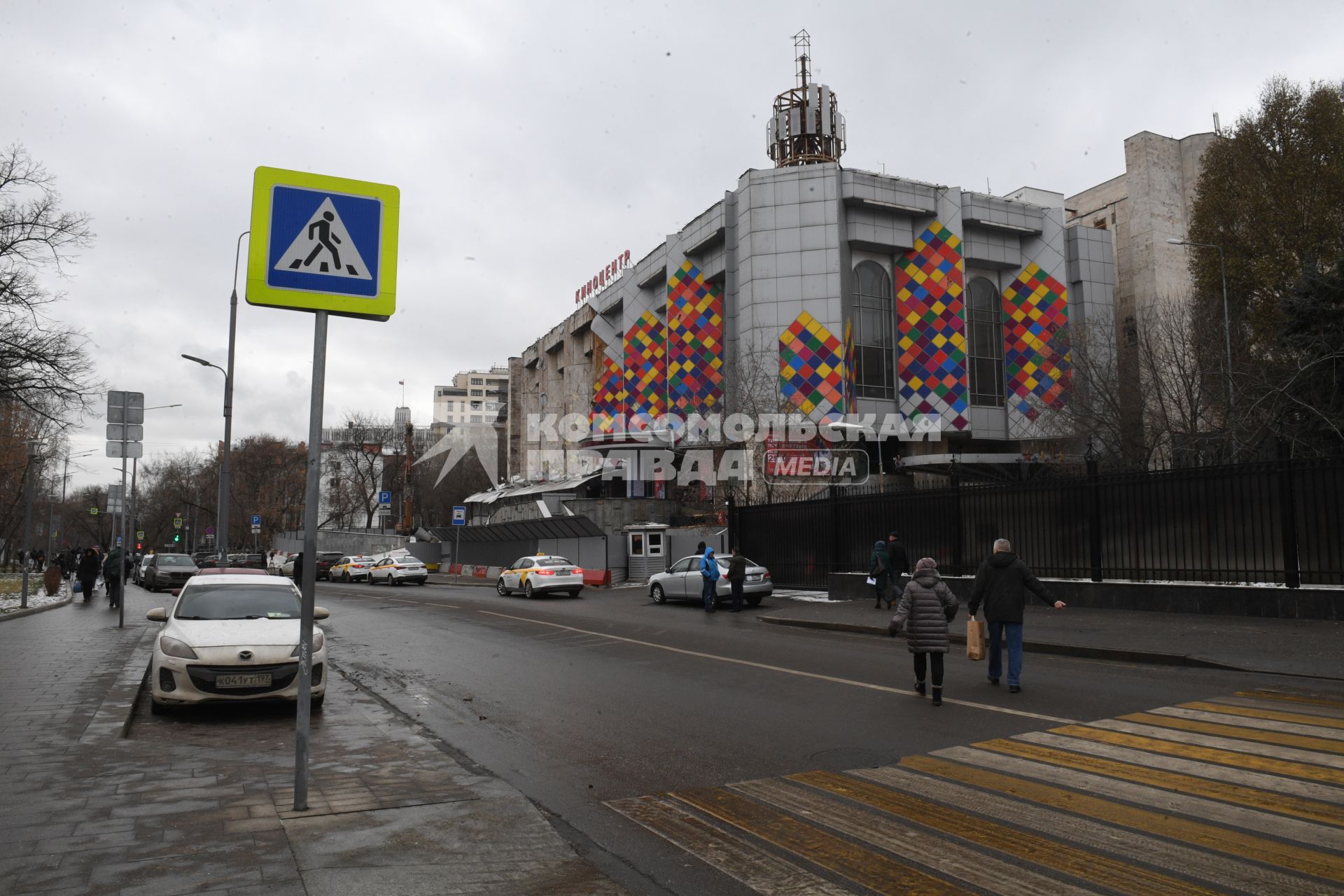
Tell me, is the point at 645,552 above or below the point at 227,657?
above

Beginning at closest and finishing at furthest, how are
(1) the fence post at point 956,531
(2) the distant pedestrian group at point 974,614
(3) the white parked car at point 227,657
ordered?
(3) the white parked car at point 227,657 < (2) the distant pedestrian group at point 974,614 < (1) the fence post at point 956,531

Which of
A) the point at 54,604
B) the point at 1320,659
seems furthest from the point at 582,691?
the point at 54,604

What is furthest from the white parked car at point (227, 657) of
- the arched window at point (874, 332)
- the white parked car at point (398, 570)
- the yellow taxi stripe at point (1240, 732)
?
the arched window at point (874, 332)

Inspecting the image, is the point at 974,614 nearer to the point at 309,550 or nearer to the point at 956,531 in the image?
the point at 309,550

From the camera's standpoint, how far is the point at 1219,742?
709 cm

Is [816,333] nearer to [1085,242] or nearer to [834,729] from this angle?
[1085,242]

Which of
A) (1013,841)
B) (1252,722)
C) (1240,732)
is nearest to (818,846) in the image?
(1013,841)

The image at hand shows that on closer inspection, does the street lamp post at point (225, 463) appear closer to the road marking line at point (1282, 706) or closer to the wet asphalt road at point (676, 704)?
the wet asphalt road at point (676, 704)

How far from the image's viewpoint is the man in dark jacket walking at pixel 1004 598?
9.93m

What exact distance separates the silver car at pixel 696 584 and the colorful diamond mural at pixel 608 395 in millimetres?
29030

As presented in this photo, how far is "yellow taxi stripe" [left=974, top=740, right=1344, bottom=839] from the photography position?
530 cm

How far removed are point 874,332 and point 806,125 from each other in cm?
1346

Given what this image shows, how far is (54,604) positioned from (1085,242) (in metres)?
49.7

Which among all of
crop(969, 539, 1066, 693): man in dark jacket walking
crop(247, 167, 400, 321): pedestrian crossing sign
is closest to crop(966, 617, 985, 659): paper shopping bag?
crop(969, 539, 1066, 693): man in dark jacket walking
